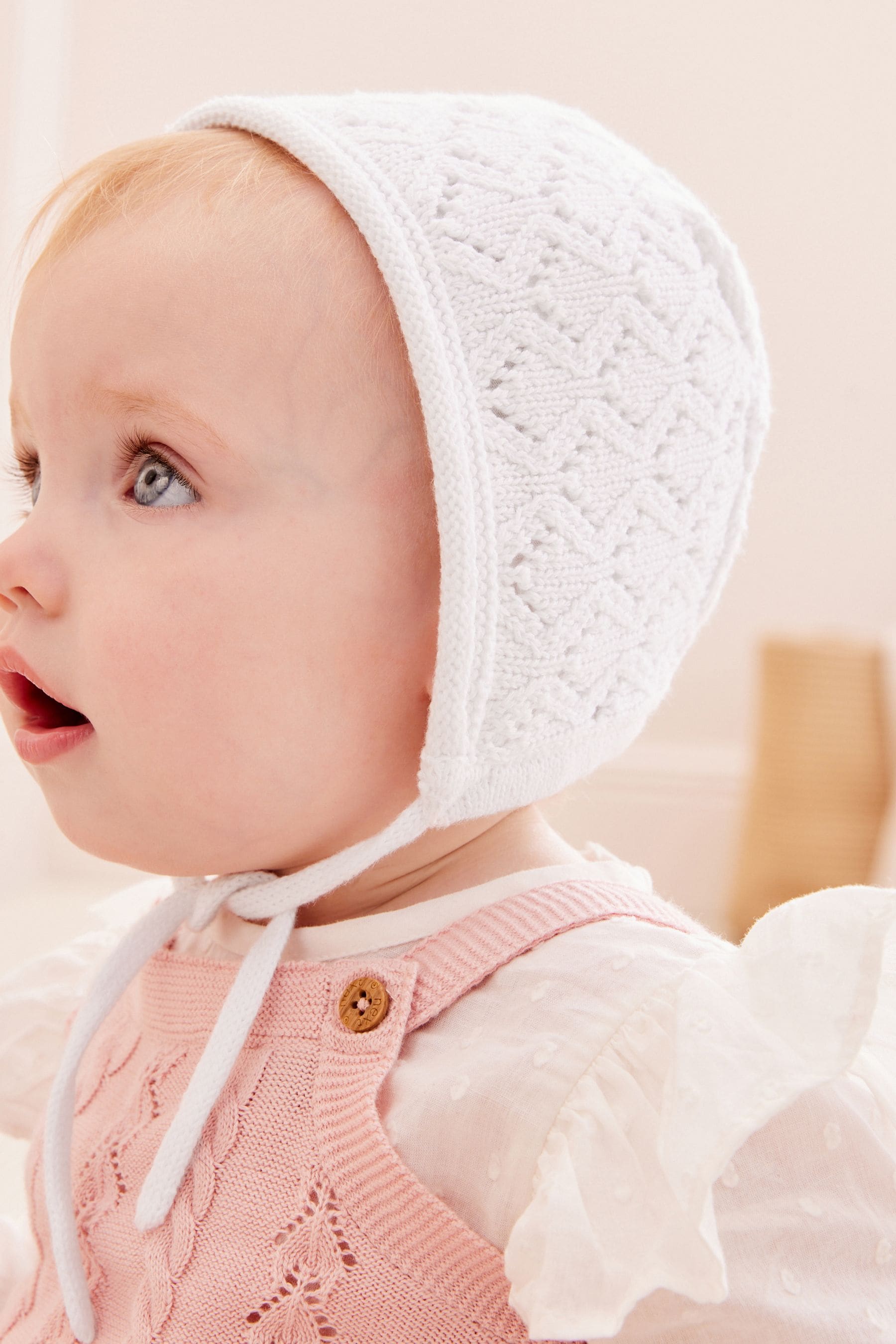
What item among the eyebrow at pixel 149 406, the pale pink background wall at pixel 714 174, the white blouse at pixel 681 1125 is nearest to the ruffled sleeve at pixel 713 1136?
the white blouse at pixel 681 1125

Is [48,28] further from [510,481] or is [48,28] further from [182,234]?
[510,481]

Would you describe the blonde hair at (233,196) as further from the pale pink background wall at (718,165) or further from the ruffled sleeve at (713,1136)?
the pale pink background wall at (718,165)

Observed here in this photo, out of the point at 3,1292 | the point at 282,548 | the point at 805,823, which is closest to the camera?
Answer: the point at 282,548

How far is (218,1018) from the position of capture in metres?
0.64

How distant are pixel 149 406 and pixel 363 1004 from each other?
31 centimetres

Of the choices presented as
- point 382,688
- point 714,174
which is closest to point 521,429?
point 382,688

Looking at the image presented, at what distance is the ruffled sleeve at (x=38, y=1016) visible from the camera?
87 cm

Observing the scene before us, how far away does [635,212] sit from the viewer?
657 millimetres

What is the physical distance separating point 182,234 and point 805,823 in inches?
59.4

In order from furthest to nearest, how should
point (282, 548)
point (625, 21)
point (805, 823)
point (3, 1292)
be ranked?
1. point (625, 21)
2. point (805, 823)
3. point (3, 1292)
4. point (282, 548)

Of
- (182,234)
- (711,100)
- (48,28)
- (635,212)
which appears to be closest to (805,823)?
(711,100)

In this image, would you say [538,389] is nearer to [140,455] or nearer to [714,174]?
[140,455]

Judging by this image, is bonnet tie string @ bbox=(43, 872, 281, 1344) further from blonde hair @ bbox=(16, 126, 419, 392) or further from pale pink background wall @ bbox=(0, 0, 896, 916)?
pale pink background wall @ bbox=(0, 0, 896, 916)

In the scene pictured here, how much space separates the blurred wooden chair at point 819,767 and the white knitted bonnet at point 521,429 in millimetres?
1227
